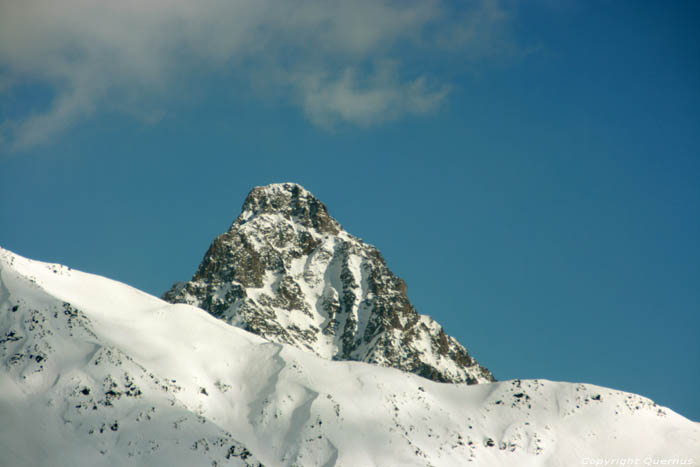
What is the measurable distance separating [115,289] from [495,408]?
207 ft

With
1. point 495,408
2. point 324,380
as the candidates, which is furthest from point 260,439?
point 495,408

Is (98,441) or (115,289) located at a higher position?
(115,289)

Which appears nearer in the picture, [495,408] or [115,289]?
[495,408]

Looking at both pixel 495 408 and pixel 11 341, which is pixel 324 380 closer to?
pixel 495 408

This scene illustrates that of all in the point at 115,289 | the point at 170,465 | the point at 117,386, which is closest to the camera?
the point at 170,465

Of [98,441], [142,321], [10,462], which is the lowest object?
[10,462]

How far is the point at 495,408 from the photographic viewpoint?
134 meters

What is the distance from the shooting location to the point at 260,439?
11775 centimetres

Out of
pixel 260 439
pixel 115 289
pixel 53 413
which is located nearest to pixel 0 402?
pixel 53 413

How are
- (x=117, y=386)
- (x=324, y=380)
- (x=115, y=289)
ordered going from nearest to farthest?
(x=117, y=386), (x=324, y=380), (x=115, y=289)

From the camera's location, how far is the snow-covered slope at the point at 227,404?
103500mm

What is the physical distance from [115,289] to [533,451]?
69836 millimetres

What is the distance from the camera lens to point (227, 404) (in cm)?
12400

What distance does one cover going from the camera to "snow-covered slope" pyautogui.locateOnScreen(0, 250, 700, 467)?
104 m
